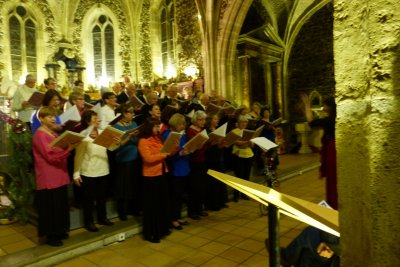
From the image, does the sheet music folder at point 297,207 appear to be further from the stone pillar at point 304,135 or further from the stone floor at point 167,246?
the stone pillar at point 304,135

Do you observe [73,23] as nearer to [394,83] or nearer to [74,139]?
[74,139]

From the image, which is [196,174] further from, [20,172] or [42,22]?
[42,22]

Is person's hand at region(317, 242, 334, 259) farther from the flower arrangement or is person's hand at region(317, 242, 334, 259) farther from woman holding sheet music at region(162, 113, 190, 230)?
the flower arrangement

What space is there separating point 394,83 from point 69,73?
37.1 ft

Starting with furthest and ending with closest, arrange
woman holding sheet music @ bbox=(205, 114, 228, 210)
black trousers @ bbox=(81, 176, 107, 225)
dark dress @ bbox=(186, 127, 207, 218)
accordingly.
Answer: woman holding sheet music @ bbox=(205, 114, 228, 210) → dark dress @ bbox=(186, 127, 207, 218) → black trousers @ bbox=(81, 176, 107, 225)

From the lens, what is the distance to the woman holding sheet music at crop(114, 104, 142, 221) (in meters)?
4.30

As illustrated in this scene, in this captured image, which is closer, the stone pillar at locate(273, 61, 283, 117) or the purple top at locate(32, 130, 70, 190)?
the purple top at locate(32, 130, 70, 190)

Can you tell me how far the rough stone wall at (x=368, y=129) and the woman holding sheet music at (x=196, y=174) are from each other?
3.63m

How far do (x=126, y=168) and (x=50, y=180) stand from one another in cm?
104

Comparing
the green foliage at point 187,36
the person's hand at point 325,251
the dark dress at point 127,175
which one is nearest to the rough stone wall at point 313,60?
the green foliage at point 187,36

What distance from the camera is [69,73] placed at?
10.9m

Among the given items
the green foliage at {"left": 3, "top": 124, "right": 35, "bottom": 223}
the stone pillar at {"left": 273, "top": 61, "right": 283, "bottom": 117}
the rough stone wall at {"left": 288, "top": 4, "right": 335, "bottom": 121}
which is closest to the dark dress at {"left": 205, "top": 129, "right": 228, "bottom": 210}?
the green foliage at {"left": 3, "top": 124, "right": 35, "bottom": 223}

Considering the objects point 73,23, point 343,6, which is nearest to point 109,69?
point 73,23

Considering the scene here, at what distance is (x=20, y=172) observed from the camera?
14.9 ft
